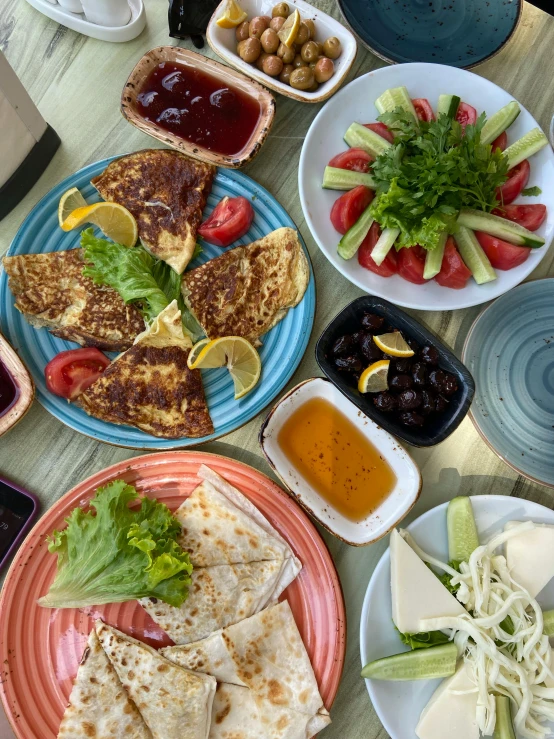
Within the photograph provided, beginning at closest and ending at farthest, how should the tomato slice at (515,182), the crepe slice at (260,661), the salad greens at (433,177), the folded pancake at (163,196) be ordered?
the salad greens at (433,177)
the crepe slice at (260,661)
the tomato slice at (515,182)
the folded pancake at (163,196)

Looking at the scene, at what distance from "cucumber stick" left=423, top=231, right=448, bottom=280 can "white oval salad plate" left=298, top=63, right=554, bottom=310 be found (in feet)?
0.39

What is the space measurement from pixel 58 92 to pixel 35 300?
43.4 inches

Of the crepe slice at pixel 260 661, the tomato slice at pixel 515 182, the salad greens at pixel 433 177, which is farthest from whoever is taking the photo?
the tomato slice at pixel 515 182

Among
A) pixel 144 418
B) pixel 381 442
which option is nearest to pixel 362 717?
pixel 381 442

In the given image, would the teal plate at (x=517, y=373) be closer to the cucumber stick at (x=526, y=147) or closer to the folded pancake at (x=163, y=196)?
Answer: the cucumber stick at (x=526, y=147)

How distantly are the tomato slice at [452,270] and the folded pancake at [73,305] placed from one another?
138 cm

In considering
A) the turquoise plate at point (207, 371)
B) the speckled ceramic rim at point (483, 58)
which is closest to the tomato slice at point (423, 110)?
the speckled ceramic rim at point (483, 58)

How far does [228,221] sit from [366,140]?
2.33ft

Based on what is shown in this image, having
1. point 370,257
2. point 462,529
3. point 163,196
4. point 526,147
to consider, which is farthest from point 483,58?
point 462,529

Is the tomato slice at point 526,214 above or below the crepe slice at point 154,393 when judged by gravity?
above

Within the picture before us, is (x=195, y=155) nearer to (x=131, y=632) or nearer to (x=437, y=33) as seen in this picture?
(x=437, y=33)

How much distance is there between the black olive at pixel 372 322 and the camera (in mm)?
2252

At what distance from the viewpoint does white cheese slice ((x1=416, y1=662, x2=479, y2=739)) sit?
215 cm

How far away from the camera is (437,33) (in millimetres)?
2490
